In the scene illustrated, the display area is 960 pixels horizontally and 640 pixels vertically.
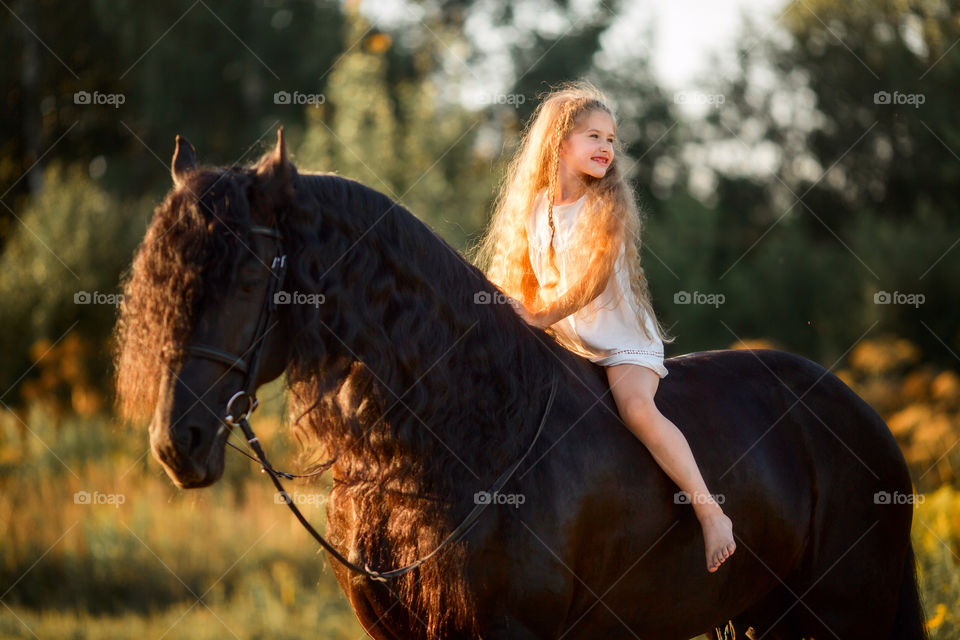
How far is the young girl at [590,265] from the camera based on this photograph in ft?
9.60

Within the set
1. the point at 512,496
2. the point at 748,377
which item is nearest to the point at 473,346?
the point at 512,496

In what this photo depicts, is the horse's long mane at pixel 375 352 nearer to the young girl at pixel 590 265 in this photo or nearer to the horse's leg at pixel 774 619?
the young girl at pixel 590 265

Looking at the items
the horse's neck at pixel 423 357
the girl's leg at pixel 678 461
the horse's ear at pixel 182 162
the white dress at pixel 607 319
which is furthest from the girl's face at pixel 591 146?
the horse's ear at pixel 182 162

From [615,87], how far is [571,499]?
2599 centimetres

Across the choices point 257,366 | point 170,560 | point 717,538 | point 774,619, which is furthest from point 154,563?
point 717,538

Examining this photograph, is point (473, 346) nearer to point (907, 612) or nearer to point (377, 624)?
point (377, 624)

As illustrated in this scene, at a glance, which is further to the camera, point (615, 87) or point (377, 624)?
point (615, 87)

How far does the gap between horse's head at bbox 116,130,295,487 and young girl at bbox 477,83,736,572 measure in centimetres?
97

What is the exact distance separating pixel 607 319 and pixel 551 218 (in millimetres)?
443

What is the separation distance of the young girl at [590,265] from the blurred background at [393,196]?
37.1 inches

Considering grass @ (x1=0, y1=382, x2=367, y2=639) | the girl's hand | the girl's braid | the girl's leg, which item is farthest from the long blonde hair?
grass @ (x1=0, y1=382, x2=367, y2=639)

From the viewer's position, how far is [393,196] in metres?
12.5

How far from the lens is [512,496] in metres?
2.63

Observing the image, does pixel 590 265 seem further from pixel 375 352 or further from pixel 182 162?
pixel 182 162
